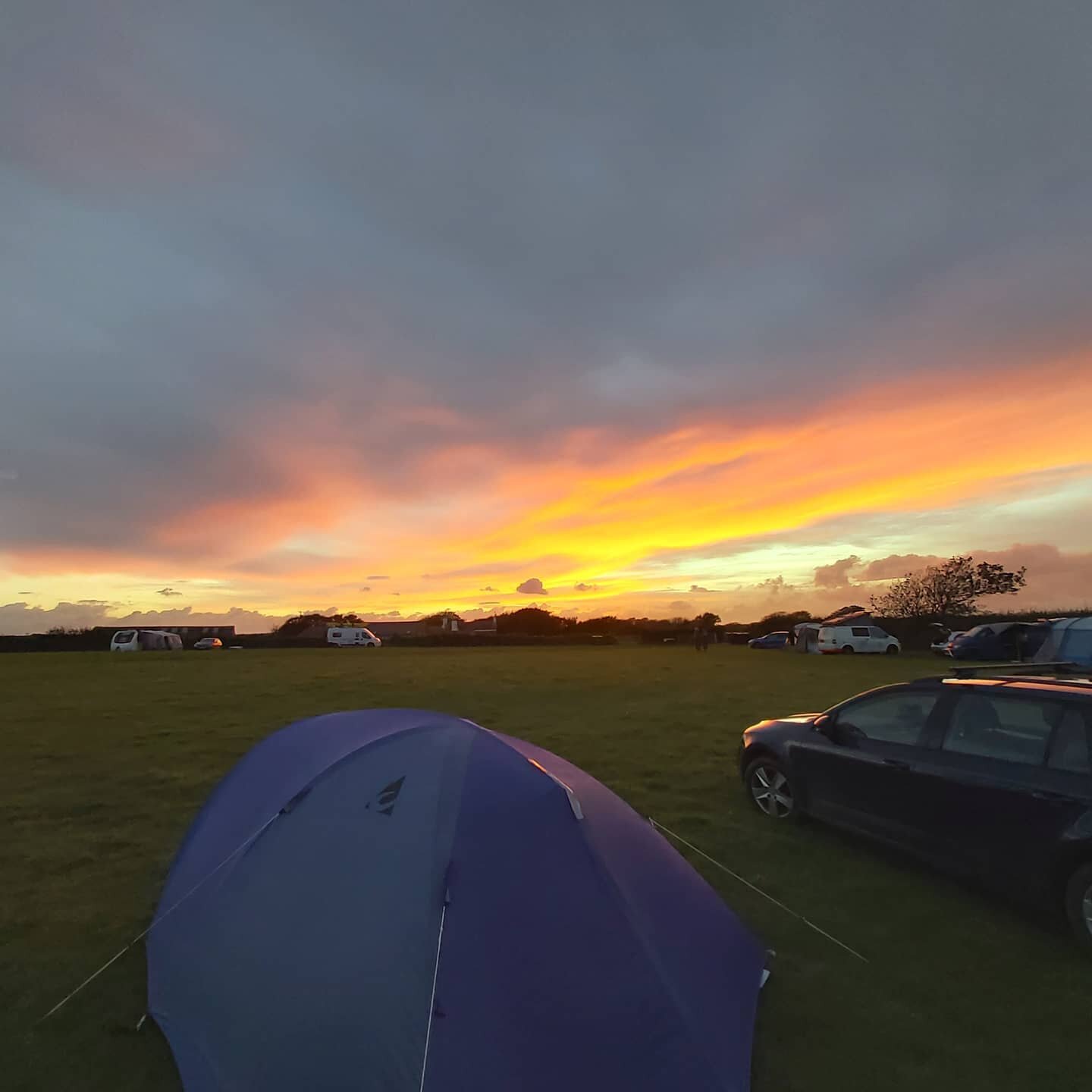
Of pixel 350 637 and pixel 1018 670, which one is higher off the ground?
pixel 350 637

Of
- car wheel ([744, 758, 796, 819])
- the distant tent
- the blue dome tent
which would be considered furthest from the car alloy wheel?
the distant tent

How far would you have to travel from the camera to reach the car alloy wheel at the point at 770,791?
796cm

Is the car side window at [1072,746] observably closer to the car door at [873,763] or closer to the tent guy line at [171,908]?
the car door at [873,763]

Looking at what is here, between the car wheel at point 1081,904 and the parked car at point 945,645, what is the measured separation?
1201 inches

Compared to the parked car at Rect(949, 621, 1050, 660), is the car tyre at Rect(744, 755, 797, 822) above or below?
below

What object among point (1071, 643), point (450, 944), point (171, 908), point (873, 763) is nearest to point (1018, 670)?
point (873, 763)

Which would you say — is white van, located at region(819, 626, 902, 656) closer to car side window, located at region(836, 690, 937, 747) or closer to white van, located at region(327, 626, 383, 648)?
white van, located at region(327, 626, 383, 648)

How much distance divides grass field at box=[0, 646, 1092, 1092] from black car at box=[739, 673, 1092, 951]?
0.47 metres

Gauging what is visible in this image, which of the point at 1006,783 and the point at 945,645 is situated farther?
the point at 945,645

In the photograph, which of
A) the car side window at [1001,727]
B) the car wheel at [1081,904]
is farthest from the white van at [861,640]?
the car wheel at [1081,904]

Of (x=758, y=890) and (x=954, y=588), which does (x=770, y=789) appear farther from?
(x=954, y=588)

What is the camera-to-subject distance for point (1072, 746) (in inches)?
203

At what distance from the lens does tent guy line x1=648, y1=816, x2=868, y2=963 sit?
5.30m

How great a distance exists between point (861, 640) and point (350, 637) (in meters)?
43.2
